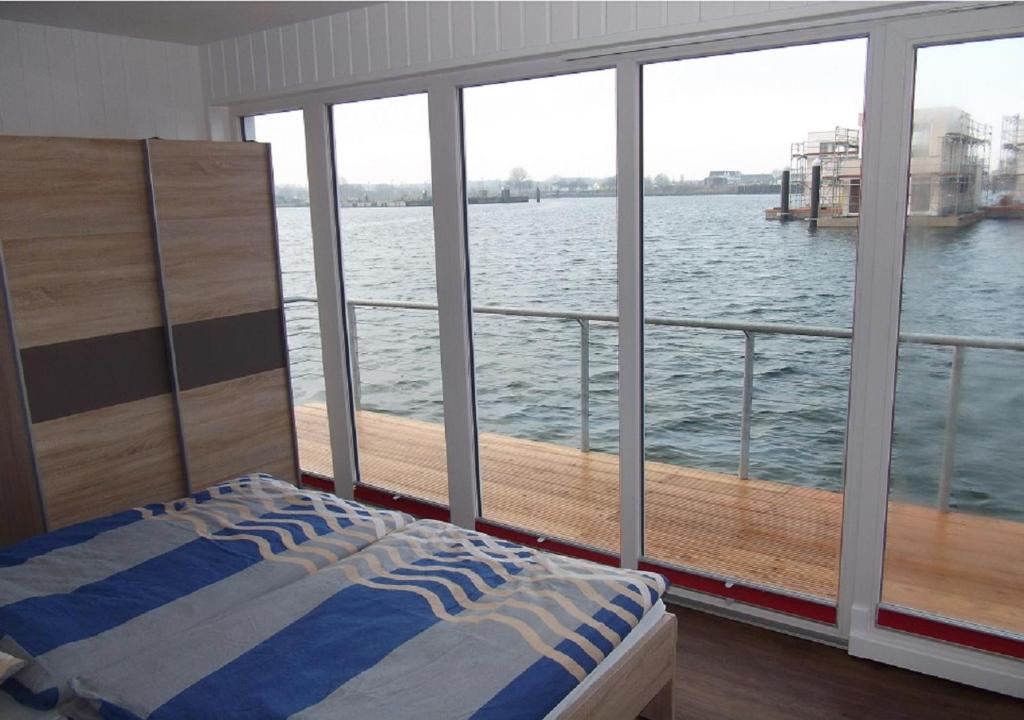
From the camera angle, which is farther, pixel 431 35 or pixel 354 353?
pixel 354 353

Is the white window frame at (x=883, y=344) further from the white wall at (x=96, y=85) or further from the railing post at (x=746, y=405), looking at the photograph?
the white wall at (x=96, y=85)

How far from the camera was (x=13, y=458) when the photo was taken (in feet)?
10.5

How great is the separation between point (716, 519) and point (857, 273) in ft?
4.91

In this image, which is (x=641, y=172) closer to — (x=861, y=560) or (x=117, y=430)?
(x=861, y=560)

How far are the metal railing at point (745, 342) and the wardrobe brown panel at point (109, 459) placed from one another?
3.44 ft

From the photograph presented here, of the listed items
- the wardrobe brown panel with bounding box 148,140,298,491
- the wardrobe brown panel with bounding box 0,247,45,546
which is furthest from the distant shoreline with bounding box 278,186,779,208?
the wardrobe brown panel with bounding box 0,247,45,546

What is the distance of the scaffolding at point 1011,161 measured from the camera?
249 cm

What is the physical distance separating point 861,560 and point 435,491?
2166 mm

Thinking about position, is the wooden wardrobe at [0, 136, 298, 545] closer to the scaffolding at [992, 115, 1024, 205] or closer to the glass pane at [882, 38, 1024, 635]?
the glass pane at [882, 38, 1024, 635]

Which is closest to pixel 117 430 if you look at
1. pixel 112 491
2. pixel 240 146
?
pixel 112 491

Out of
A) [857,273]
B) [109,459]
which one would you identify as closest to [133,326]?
[109,459]

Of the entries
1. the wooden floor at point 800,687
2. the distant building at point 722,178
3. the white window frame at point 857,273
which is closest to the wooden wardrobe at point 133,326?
the white window frame at point 857,273

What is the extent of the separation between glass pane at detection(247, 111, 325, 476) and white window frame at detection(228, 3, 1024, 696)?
334mm

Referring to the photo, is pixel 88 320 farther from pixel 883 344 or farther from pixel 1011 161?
pixel 1011 161
